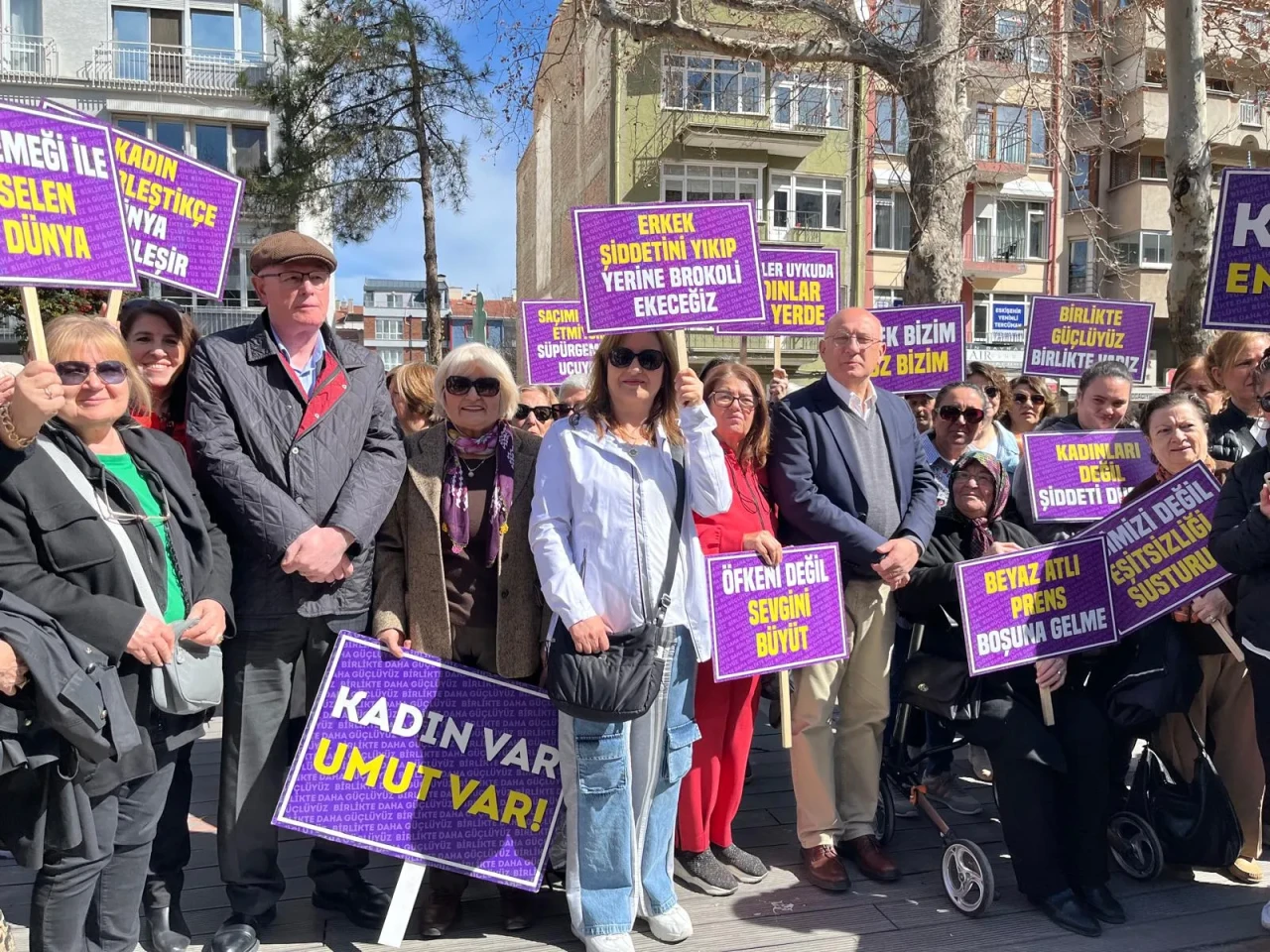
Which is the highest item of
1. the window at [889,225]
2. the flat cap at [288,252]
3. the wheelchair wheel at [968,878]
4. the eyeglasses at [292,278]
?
the window at [889,225]

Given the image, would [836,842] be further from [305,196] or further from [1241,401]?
[305,196]

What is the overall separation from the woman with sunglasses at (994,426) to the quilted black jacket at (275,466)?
3.02 m

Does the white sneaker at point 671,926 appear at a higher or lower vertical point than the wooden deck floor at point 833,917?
higher

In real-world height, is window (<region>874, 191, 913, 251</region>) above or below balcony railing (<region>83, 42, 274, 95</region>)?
below

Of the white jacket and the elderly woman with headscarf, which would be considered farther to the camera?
the elderly woman with headscarf

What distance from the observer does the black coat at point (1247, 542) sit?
305cm

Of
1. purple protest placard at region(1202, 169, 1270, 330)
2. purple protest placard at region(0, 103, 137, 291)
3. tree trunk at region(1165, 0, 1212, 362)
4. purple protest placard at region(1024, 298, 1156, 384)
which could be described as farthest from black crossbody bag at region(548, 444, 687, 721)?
tree trunk at region(1165, 0, 1212, 362)

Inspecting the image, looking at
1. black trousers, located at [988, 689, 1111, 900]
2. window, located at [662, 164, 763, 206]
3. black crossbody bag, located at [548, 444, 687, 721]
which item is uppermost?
window, located at [662, 164, 763, 206]

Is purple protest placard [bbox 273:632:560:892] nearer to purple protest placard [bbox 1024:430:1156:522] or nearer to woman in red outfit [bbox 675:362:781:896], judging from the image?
woman in red outfit [bbox 675:362:781:896]

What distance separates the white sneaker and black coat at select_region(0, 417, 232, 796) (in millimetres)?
1611

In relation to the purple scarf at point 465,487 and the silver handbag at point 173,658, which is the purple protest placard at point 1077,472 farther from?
the silver handbag at point 173,658

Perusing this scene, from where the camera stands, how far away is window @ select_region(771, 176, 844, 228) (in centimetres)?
2859

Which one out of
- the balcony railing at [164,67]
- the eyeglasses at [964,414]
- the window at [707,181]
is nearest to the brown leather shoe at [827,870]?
the eyeglasses at [964,414]

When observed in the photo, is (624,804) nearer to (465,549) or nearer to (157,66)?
(465,549)
